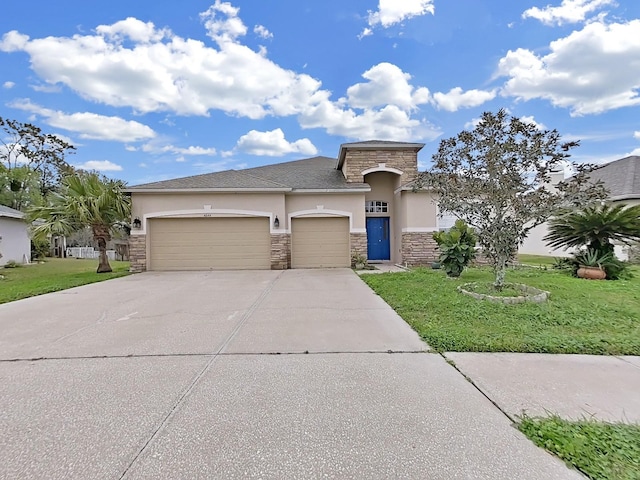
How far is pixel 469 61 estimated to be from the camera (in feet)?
43.5

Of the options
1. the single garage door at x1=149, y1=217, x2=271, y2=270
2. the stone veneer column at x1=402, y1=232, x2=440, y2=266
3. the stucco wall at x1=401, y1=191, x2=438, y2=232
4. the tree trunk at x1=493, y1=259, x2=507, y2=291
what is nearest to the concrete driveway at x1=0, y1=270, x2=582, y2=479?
the tree trunk at x1=493, y1=259, x2=507, y2=291

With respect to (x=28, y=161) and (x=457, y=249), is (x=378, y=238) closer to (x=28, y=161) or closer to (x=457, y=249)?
(x=457, y=249)

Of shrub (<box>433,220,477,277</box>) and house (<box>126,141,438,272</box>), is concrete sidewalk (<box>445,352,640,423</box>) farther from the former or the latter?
house (<box>126,141,438,272</box>)

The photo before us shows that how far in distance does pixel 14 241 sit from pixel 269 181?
14.9m

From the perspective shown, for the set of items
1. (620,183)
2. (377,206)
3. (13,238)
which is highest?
(620,183)

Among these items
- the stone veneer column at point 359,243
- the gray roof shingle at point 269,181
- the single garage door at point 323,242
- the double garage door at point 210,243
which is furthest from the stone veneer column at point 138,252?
the stone veneer column at point 359,243

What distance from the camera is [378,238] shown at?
52.6ft

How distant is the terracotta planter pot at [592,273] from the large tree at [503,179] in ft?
14.0

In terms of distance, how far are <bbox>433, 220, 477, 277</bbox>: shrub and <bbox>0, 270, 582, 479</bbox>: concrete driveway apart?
4.88 metres

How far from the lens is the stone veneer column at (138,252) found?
43.8ft

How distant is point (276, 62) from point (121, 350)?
1482 centimetres

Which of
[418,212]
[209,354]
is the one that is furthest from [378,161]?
[209,354]

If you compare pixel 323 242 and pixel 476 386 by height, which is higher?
pixel 323 242

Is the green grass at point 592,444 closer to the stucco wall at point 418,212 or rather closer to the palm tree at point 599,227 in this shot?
the palm tree at point 599,227
